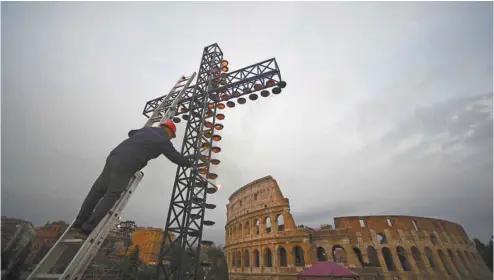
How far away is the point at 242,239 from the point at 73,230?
94.0 ft

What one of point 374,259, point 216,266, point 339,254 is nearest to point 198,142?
point 216,266

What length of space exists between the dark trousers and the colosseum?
77.2ft

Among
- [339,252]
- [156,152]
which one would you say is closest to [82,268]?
[156,152]

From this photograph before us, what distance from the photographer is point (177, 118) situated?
1070 cm

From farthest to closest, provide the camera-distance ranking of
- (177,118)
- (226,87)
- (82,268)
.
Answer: (177,118)
(226,87)
(82,268)

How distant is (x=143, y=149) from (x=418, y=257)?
34.0 m

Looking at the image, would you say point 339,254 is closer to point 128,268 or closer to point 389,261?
point 389,261

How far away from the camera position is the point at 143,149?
3941 millimetres

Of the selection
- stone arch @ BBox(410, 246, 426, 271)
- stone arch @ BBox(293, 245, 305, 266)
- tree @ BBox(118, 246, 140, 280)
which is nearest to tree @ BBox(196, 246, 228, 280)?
stone arch @ BBox(293, 245, 305, 266)

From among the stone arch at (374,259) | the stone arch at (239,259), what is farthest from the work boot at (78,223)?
the stone arch at (239,259)

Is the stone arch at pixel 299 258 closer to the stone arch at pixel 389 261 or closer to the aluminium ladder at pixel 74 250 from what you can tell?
the stone arch at pixel 389 261

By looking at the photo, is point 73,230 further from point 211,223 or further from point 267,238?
point 267,238

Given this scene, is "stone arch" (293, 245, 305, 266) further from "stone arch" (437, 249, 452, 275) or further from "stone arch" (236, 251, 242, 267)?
"stone arch" (437, 249, 452, 275)

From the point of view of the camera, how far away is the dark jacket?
3.75 metres
